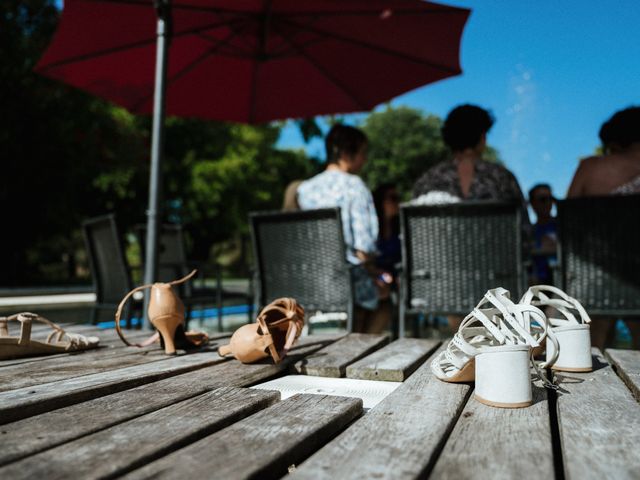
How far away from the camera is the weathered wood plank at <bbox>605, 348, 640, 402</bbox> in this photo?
1.30 metres

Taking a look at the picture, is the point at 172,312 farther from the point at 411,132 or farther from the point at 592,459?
the point at 411,132

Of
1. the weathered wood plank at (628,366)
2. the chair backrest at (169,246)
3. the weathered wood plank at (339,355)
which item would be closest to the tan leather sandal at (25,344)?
the weathered wood plank at (339,355)

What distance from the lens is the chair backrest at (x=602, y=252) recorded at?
2.62 m

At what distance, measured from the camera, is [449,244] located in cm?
284

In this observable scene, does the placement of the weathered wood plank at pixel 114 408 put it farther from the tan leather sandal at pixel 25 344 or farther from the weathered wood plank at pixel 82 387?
the tan leather sandal at pixel 25 344

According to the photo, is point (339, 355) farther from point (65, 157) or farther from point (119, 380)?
point (65, 157)

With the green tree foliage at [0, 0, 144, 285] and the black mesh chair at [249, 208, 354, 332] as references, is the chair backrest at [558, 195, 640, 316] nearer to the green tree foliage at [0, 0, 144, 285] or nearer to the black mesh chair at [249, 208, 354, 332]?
the black mesh chair at [249, 208, 354, 332]

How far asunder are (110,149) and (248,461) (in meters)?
18.8

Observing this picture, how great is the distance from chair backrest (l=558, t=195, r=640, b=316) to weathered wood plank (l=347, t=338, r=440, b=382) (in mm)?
1143

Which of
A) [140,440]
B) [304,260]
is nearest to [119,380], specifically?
[140,440]

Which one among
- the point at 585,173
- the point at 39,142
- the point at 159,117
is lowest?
the point at 585,173

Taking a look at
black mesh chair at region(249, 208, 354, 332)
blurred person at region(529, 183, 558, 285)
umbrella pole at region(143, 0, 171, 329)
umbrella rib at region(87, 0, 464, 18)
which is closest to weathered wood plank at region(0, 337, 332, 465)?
black mesh chair at region(249, 208, 354, 332)

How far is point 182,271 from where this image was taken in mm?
4590

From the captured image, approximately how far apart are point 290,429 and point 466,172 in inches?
102
